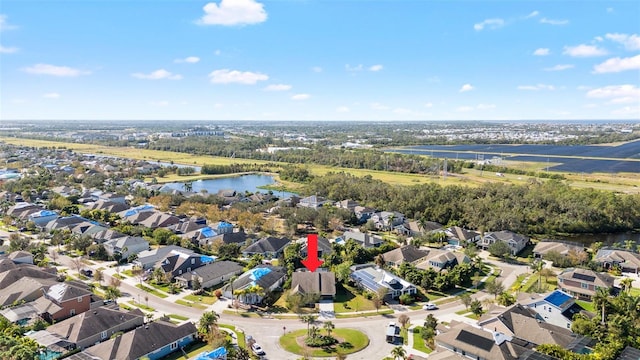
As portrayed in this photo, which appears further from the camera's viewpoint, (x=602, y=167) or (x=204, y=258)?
(x=602, y=167)

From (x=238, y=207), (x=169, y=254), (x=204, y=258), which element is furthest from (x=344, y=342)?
(x=238, y=207)

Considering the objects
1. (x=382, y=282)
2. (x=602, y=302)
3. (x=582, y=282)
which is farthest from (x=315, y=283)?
(x=582, y=282)

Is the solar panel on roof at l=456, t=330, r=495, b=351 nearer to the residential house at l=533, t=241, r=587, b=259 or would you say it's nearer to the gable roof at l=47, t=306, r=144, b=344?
the gable roof at l=47, t=306, r=144, b=344

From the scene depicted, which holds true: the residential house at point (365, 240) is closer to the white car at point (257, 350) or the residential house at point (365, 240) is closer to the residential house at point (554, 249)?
the residential house at point (554, 249)

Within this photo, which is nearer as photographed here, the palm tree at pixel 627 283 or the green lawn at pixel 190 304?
the green lawn at pixel 190 304

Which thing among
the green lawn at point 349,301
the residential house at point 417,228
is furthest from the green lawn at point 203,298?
the residential house at point 417,228

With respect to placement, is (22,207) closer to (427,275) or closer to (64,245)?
(64,245)

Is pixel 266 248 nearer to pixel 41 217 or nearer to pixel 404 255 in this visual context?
pixel 404 255
